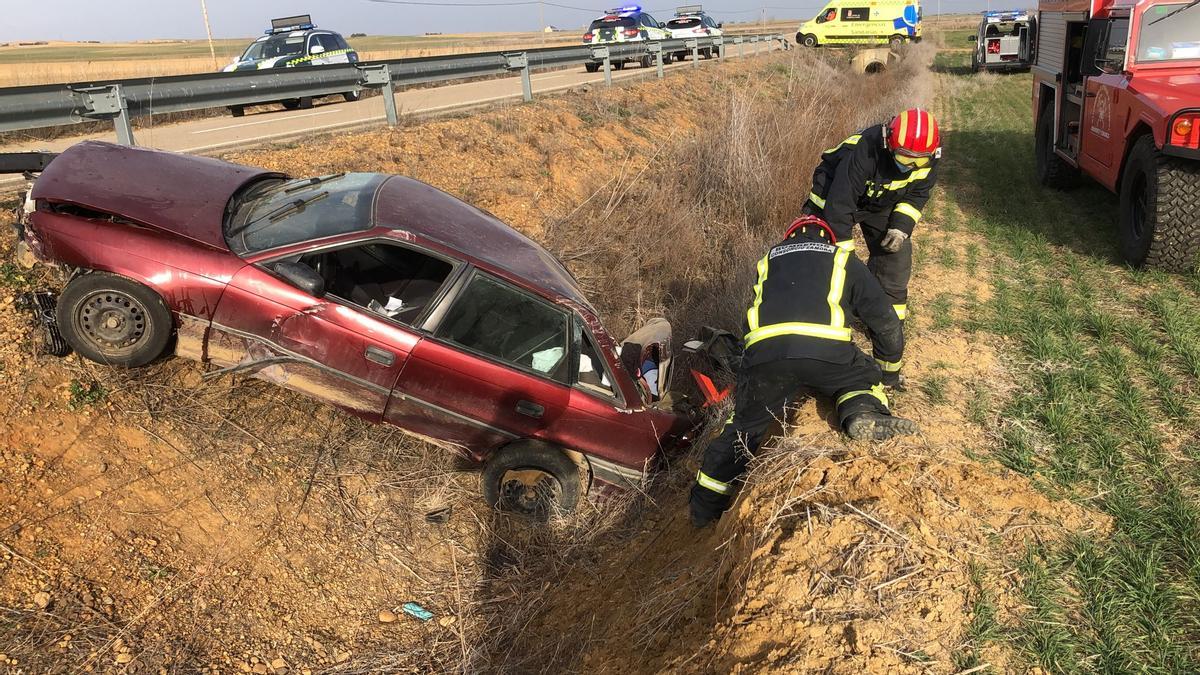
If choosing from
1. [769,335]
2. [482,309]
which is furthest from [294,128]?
[769,335]

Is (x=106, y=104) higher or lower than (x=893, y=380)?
higher

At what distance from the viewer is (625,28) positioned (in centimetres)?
2452

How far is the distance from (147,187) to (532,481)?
2545 millimetres

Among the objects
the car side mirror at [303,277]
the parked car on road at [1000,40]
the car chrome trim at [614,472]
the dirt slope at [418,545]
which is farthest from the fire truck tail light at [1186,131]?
the parked car on road at [1000,40]

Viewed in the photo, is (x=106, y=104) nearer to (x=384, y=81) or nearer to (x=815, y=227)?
(x=384, y=81)

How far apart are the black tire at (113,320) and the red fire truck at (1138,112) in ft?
24.2

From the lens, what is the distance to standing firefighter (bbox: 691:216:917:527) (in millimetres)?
3854

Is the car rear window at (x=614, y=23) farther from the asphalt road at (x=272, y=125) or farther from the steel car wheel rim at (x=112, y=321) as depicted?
the steel car wheel rim at (x=112, y=321)

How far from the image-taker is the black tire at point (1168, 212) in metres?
6.87

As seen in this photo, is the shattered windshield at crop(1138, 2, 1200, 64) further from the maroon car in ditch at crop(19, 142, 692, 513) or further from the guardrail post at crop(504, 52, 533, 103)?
the guardrail post at crop(504, 52, 533, 103)

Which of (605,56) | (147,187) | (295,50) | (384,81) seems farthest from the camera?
(295,50)

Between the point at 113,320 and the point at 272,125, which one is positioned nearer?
the point at 113,320

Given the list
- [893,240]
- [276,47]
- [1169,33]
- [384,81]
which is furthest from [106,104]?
[276,47]

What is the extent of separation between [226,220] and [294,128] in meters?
5.74
